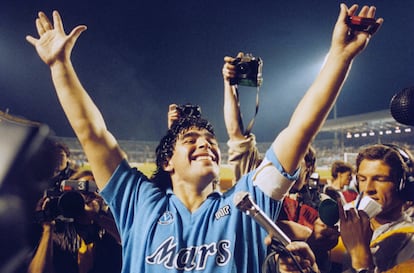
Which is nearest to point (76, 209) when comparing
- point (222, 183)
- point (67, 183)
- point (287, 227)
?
point (67, 183)

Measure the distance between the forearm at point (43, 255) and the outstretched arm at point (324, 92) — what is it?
128cm

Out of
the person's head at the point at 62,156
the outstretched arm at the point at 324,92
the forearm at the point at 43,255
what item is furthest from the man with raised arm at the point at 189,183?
the person's head at the point at 62,156

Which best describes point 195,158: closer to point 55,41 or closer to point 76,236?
point 55,41

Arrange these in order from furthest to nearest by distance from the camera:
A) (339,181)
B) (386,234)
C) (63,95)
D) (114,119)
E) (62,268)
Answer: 1. (114,119)
2. (339,181)
3. (62,268)
4. (386,234)
5. (63,95)

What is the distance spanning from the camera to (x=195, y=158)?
171cm

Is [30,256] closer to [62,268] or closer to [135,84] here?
[62,268]

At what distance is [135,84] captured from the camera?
4.77 m

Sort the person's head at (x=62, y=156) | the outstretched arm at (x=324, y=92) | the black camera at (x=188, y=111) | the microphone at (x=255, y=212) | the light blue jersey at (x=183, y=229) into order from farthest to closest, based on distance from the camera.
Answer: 1. the person's head at (x=62, y=156)
2. the black camera at (x=188, y=111)
3. the light blue jersey at (x=183, y=229)
4. the outstretched arm at (x=324, y=92)
5. the microphone at (x=255, y=212)

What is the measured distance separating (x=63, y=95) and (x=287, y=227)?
123cm

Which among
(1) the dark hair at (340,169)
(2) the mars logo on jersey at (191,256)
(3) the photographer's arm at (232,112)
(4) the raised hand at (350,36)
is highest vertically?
(4) the raised hand at (350,36)

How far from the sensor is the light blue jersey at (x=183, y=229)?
60.4 inches

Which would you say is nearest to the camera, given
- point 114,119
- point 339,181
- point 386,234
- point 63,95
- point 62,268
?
point 63,95

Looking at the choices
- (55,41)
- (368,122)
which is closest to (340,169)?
(55,41)

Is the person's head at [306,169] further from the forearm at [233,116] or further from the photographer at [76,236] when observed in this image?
the photographer at [76,236]
